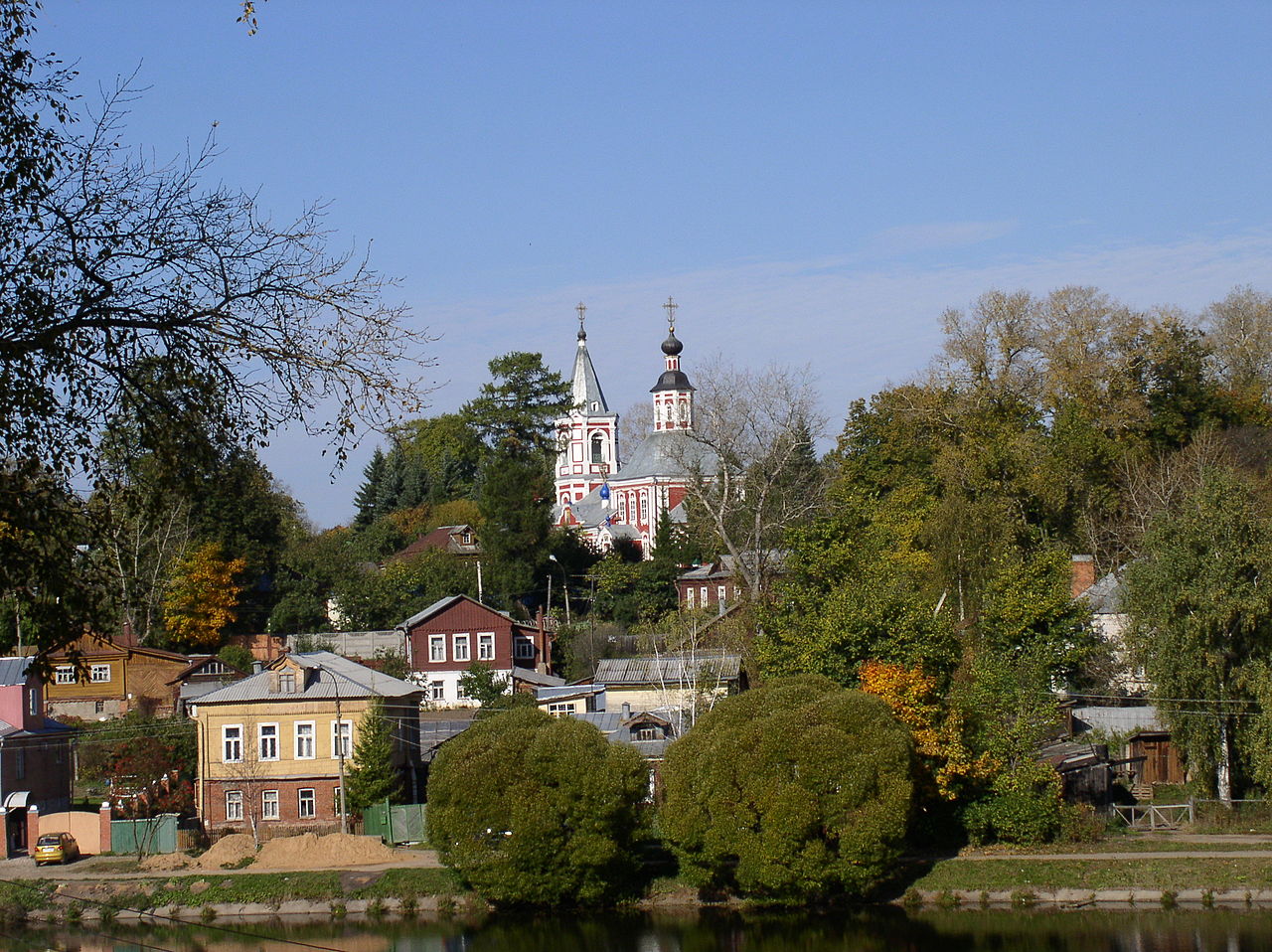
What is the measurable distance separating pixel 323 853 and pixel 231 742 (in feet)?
16.2

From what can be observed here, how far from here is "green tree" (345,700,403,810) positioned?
106 ft

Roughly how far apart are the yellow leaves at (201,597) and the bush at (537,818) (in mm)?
25382

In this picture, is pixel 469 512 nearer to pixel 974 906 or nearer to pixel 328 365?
pixel 974 906

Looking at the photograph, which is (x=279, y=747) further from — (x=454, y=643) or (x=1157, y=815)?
(x=1157, y=815)

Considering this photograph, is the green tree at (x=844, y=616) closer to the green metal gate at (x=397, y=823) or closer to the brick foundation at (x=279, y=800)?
the green metal gate at (x=397, y=823)

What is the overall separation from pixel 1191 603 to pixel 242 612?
1424 inches

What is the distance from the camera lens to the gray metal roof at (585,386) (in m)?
95.6

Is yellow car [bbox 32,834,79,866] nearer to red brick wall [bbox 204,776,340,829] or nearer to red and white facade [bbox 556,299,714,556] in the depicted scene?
red brick wall [bbox 204,776,340,829]

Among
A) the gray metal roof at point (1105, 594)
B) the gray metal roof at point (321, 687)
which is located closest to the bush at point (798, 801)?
the gray metal roof at point (321, 687)

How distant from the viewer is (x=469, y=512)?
83938mm

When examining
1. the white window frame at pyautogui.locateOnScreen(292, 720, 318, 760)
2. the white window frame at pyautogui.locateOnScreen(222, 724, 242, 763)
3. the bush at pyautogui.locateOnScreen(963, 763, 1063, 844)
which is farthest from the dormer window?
the bush at pyautogui.locateOnScreen(963, 763, 1063, 844)

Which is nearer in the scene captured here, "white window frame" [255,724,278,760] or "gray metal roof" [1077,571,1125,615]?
"white window frame" [255,724,278,760]

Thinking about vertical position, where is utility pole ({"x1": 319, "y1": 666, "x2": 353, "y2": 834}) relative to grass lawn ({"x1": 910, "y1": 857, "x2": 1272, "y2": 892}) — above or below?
above

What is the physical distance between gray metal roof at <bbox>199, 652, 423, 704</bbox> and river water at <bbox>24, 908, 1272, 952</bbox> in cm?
→ 716
